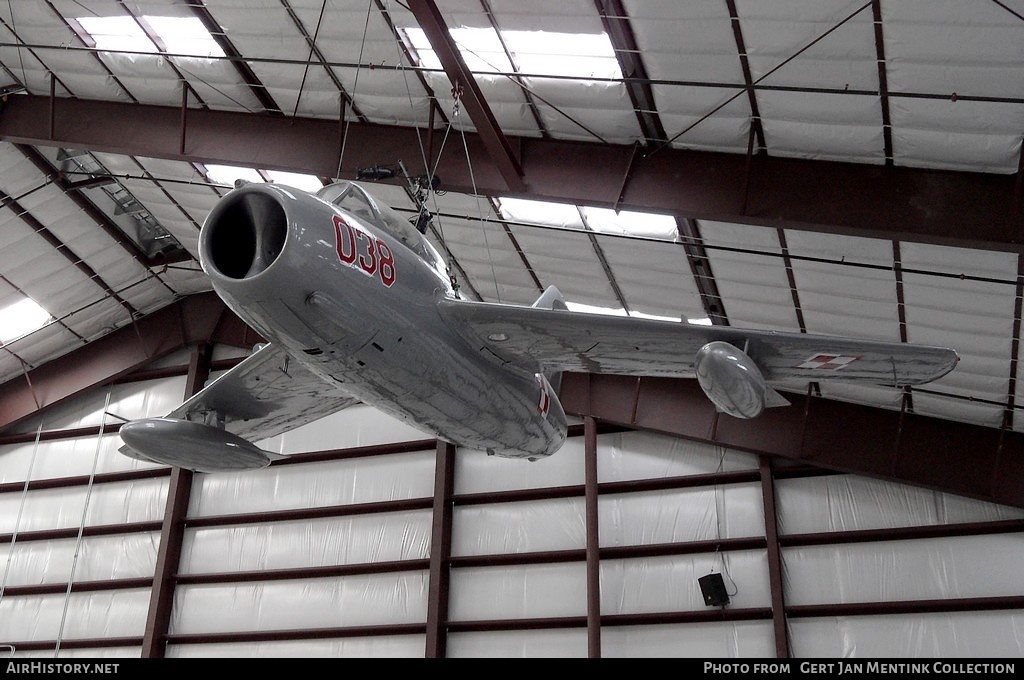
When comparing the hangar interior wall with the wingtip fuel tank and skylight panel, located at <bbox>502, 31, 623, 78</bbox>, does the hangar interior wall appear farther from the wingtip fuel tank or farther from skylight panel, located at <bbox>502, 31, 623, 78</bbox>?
the wingtip fuel tank

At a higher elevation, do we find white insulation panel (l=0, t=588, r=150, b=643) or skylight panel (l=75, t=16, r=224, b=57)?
skylight panel (l=75, t=16, r=224, b=57)

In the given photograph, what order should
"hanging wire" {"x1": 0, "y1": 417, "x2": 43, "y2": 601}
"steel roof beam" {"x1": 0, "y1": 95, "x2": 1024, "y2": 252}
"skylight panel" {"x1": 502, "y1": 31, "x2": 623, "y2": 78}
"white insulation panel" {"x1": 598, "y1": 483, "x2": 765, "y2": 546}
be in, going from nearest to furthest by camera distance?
1. "steel roof beam" {"x1": 0, "y1": 95, "x2": 1024, "y2": 252}
2. "skylight panel" {"x1": 502, "y1": 31, "x2": 623, "y2": 78}
3. "white insulation panel" {"x1": 598, "y1": 483, "x2": 765, "y2": 546}
4. "hanging wire" {"x1": 0, "y1": 417, "x2": 43, "y2": 601}

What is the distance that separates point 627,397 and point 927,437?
6.09 m

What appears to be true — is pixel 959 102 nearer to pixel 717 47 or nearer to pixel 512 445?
pixel 717 47

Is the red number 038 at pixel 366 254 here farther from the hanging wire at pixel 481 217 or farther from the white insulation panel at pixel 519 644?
the white insulation panel at pixel 519 644

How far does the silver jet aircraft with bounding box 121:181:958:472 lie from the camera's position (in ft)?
25.2

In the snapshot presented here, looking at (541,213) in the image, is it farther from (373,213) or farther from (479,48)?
(373,213)

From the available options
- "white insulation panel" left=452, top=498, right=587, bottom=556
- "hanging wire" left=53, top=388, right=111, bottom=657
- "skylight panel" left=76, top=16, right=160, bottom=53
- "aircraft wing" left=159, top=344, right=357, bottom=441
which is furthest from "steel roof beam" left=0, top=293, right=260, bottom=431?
"aircraft wing" left=159, top=344, right=357, bottom=441

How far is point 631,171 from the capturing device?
521 inches

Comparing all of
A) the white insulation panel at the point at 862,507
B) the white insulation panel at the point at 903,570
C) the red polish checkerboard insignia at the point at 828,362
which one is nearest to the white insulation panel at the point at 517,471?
the white insulation panel at the point at 862,507

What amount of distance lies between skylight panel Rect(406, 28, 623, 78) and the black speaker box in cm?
1039

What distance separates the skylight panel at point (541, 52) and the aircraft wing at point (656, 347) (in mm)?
4350

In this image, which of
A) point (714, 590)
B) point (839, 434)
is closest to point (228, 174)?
point (714, 590)

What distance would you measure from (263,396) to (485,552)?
33.5ft
